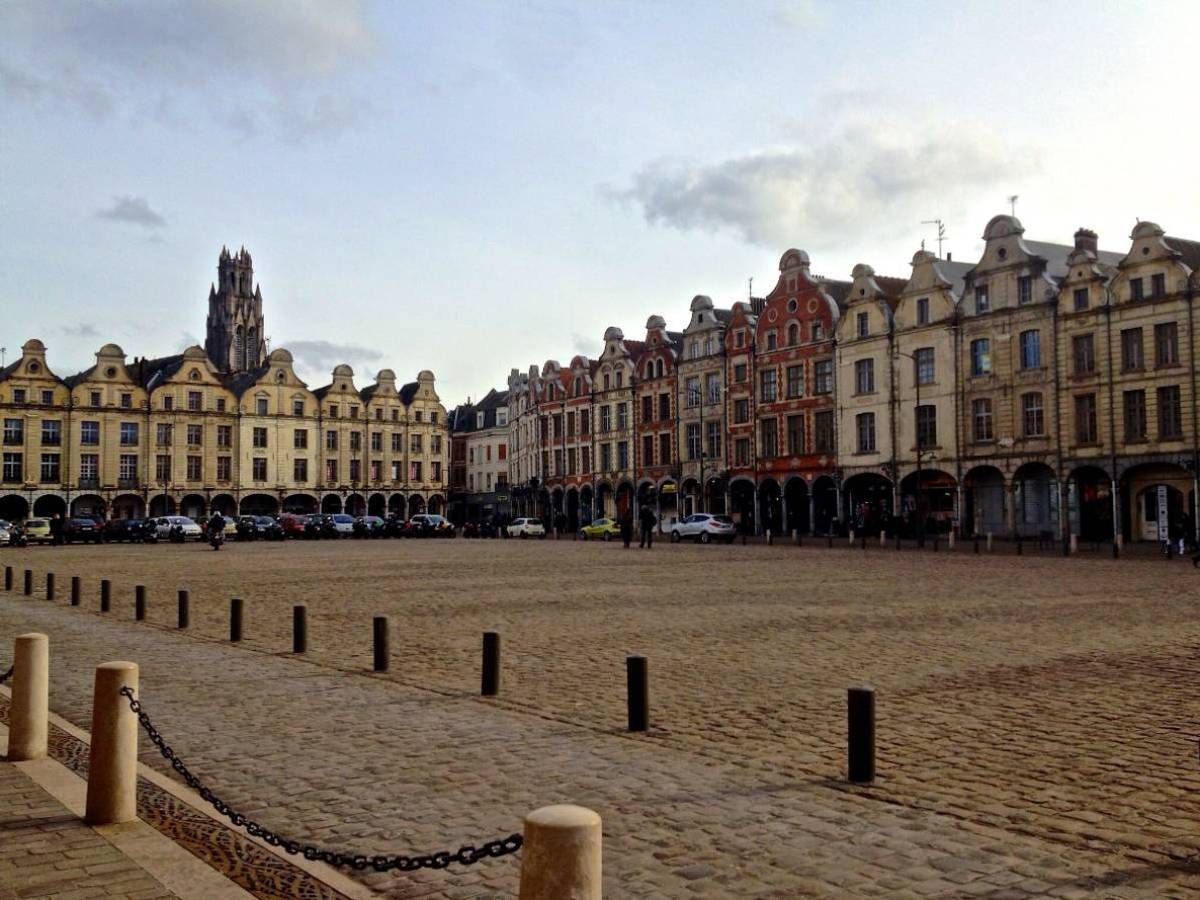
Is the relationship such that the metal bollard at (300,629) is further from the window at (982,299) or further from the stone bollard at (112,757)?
the window at (982,299)

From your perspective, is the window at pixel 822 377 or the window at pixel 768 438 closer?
the window at pixel 822 377

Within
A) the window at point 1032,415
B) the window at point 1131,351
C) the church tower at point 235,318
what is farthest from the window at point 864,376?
the church tower at point 235,318

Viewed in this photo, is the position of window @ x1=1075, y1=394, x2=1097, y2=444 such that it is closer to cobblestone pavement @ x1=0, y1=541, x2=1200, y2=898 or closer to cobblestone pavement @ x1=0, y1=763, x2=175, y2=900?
cobblestone pavement @ x1=0, y1=541, x2=1200, y2=898

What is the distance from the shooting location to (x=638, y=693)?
29.5ft

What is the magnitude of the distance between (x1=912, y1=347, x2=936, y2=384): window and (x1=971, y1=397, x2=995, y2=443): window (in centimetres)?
286

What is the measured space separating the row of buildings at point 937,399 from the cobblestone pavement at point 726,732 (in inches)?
1105

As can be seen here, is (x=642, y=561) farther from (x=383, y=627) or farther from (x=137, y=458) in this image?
(x=137, y=458)

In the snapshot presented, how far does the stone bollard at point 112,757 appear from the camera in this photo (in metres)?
6.30

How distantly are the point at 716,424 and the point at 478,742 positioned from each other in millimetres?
58346

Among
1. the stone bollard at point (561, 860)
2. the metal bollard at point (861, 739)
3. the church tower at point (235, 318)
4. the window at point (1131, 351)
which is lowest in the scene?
the metal bollard at point (861, 739)

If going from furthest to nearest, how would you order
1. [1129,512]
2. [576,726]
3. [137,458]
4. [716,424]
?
1. [137,458]
2. [716,424]
3. [1129,512]
4. [576,726]

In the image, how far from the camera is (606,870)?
5613mm

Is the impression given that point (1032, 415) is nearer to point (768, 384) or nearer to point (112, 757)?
point (768, 384)

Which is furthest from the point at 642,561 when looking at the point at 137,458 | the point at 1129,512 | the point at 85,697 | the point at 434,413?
the point at 434,413
